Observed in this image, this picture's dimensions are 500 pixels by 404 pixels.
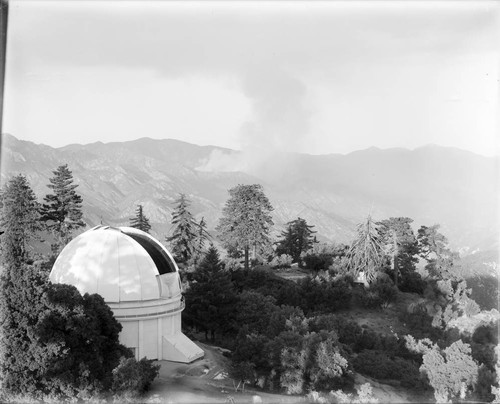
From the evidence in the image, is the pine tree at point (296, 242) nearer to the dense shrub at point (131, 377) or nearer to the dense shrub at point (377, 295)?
the dense shrub at point (377, 295)

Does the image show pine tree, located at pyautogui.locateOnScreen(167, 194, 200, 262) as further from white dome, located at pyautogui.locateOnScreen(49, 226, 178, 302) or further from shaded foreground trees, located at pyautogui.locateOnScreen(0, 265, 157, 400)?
shaded foreground trees, located at pyautogui.locateOnScreen(0, 265, 157, 400)

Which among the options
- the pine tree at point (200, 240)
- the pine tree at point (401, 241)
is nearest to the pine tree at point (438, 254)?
the pine tree at point (401, 241)

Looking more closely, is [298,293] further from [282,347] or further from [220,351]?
[282,347]

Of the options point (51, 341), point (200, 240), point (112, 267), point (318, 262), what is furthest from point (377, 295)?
point (51, 341)

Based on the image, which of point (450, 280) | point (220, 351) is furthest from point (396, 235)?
point (220, 351)

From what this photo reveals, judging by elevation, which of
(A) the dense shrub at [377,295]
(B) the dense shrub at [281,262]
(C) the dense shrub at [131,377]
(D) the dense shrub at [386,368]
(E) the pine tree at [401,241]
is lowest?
(D) the dense shrub at [386,368]

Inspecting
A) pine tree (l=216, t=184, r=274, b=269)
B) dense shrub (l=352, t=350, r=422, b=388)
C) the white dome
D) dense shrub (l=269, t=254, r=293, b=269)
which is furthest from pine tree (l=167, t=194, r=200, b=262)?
dense shrub (l=352, t=350, r=422, b=388)

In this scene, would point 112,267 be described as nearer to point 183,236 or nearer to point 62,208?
point 62,208
